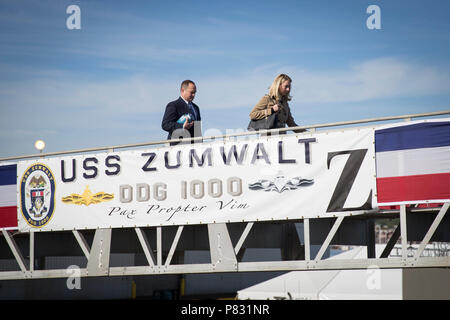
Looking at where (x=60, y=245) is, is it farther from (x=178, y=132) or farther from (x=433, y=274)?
(x=433, y=274)

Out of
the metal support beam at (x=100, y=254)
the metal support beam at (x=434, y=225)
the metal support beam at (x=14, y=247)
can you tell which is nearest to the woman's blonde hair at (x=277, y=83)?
the metal support beam at (x=434, y=225)

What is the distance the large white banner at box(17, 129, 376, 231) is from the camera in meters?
11.6

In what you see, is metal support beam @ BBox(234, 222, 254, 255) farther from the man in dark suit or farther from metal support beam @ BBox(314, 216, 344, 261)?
the man in dark suit

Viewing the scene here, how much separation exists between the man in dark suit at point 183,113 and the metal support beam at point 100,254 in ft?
9.31

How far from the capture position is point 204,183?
12.8 m

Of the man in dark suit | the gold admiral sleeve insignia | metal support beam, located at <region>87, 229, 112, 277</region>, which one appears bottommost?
metal support beam, located at <region>87, 229, 112, 277</region>

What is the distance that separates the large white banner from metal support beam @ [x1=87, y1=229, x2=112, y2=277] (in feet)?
1.10

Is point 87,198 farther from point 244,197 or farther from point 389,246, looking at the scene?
point 389,246

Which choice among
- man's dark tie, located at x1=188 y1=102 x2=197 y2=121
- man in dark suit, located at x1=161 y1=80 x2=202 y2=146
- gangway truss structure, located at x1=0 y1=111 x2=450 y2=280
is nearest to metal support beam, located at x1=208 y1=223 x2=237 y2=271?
gangway truss structure, located at x1=0 y1=111 x2=450 y2=280

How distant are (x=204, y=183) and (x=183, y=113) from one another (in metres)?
1.72

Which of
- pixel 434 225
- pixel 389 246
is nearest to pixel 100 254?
pixel 389 246

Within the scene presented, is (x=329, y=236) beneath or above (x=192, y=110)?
beneath

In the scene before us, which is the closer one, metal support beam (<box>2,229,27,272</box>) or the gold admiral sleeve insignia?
the gold admiral sleeve insignia

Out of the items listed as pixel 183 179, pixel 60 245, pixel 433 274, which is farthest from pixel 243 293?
pixel 183 179
